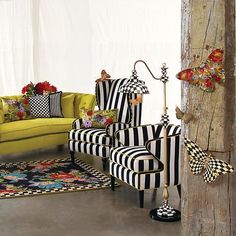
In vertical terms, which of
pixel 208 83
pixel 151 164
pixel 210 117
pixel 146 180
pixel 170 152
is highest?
pixel 208 83

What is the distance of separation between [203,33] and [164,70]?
1586 millimetres

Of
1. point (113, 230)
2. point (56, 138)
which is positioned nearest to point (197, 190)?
point (113, 230)

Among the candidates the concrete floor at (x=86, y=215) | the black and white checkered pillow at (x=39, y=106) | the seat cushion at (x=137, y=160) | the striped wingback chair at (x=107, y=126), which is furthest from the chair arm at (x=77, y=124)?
the seat cushion at (x=137, y=160)

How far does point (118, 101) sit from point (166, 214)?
229 cm

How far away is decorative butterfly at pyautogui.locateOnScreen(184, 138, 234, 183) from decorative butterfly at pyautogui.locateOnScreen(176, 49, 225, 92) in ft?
1.09

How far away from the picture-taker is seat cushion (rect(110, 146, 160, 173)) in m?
4.48

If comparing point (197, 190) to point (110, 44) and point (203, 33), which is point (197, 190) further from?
point (110, 44)

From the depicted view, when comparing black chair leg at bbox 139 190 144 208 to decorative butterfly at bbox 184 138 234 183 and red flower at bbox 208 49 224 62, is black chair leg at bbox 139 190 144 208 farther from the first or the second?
red flower at bbox 208 49 224 62

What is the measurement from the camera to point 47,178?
553 centimetres

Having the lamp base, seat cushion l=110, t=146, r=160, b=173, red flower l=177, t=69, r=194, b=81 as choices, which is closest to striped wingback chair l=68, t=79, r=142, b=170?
seat cushion l=110, t=146, r=160, b=173


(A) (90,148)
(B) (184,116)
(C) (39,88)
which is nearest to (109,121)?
(A) (90,148)

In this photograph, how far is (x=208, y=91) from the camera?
271 cm

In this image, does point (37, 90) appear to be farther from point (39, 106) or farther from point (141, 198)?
point (141, 198)

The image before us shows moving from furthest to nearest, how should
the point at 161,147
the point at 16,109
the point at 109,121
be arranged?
1. the point at 16,109
2. the point at 109,121
3. the point at 161,147
